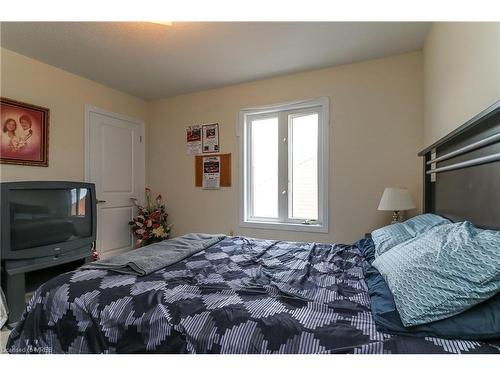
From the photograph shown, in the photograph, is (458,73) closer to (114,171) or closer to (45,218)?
(45,218)

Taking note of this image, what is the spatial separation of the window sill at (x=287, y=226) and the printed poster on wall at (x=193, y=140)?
3.98ft

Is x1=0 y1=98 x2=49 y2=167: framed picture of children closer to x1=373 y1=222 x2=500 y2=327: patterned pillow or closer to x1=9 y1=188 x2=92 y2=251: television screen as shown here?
x1=9 y1=188 x2=92 y2=251: television screen

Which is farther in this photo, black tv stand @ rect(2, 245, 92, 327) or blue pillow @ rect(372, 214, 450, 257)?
black tv stand @ rect(2, 245, 92, 327)

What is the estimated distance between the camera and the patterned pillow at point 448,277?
767mm

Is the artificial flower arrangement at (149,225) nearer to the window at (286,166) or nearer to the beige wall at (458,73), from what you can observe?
the window at (286,166)

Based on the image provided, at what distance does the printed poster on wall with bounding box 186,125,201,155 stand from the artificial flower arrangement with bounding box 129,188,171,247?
94 cm

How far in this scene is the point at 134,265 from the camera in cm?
137

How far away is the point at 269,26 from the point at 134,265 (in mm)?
2031

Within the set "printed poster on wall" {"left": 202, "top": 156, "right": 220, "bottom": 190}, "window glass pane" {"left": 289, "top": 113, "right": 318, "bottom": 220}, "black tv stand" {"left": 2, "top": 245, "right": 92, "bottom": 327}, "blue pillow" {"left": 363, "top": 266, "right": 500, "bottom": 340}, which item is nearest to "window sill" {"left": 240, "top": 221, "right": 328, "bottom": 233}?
"window glass pane" {"left": 289, "top": 113, "right": 318, "bottom": 220}

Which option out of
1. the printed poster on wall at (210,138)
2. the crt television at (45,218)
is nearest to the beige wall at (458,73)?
the printed poster on wall at (210,138)

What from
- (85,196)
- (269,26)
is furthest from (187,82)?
(85,196)

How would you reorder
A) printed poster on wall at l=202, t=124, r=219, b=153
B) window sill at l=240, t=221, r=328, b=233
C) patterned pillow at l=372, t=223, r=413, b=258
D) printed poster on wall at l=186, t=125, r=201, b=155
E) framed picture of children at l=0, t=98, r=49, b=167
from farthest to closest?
printed poster on wall at l=186, t=125, r=201, b=155 < printed poster on wall at l=202, t=124, r=219, b=153 < window sill at l=240, t=221, r=328, b=233 < framed picture of children at l=0, t=98, r=49, b=167 < patterned pillow at l=372, t=223, r=413, b=258

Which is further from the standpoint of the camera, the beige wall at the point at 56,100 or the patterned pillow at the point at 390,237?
the beige wall at the point at 56,100

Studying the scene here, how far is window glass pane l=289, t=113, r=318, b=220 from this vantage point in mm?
2975
